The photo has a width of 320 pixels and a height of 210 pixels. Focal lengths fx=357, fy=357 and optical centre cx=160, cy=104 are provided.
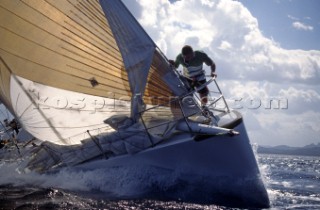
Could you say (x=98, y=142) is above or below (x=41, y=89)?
below

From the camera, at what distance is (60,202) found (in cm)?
600

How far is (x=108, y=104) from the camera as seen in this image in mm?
8586

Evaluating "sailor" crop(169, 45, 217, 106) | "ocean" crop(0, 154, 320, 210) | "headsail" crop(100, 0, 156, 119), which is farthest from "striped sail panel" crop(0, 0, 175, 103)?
"ocean" crop(0, 154, 320, 210)

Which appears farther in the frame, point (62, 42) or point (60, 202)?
point (62, 42)

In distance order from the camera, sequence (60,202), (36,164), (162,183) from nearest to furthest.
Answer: (60,202), (162,183), (36,164)

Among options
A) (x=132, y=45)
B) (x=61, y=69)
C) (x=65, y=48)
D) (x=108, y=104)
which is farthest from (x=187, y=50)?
(x=61, y=69)

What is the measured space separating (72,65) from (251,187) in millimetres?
4871

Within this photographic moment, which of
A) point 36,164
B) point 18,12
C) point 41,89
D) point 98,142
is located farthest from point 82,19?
point 36,164

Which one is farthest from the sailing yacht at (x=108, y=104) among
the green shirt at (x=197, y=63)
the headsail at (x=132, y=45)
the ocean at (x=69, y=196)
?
the green shirt at (x=197, y=63)

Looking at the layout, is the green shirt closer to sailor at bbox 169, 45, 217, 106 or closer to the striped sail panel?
sailor at bbox 169, 45, 217, 106

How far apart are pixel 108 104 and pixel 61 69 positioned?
139cm

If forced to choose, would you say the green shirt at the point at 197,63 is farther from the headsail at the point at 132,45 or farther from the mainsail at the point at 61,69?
the headsail at the point at 132,45

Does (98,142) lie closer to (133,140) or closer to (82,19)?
(133,140)

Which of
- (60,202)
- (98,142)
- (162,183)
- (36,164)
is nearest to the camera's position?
(60,202)
